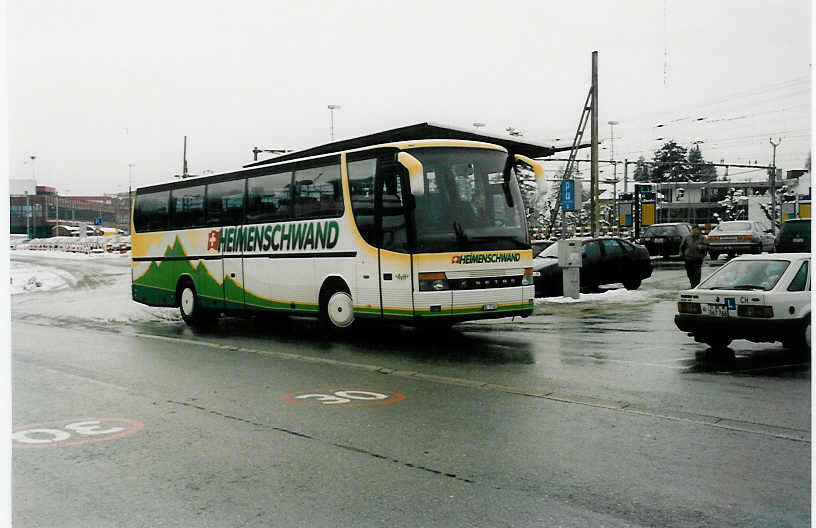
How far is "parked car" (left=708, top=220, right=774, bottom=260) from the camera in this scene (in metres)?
34.3

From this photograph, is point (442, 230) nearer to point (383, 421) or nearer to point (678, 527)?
point (383, 421)

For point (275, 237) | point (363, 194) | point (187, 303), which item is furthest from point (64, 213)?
point (363, 194)

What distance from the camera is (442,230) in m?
12.2

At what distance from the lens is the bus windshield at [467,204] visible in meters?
12.2

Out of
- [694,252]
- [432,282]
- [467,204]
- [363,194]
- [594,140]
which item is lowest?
[432,282]

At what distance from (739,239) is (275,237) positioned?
25.8 metres

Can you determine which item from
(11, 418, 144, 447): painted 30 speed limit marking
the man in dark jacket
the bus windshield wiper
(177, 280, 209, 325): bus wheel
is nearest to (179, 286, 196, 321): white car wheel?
(177, 280, 209, 325): bus wheel

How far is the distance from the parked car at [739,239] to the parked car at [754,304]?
24887 mm

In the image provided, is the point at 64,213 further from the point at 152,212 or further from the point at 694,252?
the point at 694,252

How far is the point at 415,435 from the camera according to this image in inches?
256

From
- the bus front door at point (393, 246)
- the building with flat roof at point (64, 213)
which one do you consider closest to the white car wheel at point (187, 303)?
the bus front door at point (393, 246)

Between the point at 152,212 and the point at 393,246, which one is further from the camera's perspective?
the point at 152,212

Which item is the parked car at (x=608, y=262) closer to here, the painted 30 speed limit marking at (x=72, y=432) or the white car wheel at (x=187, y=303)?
the white car wheel at (x=187, y=303)

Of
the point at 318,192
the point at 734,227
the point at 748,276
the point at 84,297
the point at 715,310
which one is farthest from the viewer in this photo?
the point at 734,227
